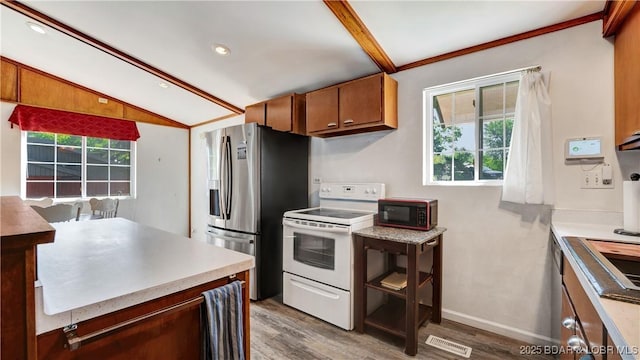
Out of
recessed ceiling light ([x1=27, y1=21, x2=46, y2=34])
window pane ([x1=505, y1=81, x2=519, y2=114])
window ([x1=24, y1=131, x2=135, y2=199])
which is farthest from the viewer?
window ([x1=24, y1=131, x2=135, y2=199])

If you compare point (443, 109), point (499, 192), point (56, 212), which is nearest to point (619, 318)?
point (499, 192)

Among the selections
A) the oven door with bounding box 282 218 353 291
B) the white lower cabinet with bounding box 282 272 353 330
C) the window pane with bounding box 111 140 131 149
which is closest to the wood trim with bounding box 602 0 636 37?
the oven door with bounding box 282 218 353 291

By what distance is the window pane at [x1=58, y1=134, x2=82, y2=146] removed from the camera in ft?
13.4

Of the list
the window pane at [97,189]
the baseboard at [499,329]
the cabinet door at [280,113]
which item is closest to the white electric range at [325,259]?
the baseboard at [499,329]

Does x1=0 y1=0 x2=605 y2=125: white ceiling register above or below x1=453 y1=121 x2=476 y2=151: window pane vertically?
above

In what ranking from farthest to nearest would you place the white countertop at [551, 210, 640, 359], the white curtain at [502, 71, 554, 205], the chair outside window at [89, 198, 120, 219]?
the chair outside window at [89, 198, 120, 219] → the white curtain at [502, 71, 554, 205] → the white countertop at [551, 210, 640, 359]

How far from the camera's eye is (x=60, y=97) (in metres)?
3.92

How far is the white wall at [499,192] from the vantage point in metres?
1.78

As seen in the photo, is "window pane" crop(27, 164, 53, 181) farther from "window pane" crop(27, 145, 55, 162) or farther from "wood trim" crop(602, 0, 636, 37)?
"wood trim" crop(602, 0, 636, 37)

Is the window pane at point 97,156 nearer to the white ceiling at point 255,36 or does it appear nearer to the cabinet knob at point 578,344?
the white ceiling at point 255,36

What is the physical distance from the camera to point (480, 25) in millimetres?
1929

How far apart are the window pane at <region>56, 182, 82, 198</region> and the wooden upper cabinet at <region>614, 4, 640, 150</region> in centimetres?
600

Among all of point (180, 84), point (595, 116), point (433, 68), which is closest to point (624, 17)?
point (595, 116)

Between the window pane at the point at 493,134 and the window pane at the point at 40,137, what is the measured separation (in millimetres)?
5533
